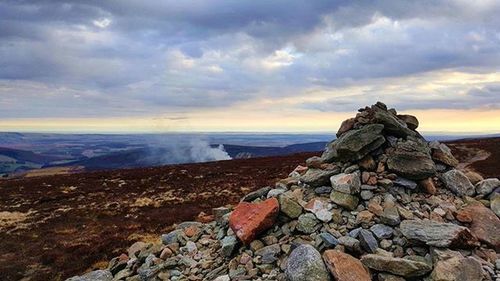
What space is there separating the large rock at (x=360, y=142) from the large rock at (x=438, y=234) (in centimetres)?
326

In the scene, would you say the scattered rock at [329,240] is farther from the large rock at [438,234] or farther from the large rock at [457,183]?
the large rock at [457,183]

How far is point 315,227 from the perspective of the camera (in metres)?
12.7

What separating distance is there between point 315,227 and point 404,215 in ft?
9.66

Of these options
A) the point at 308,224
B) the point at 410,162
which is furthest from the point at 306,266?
the point at 410,162

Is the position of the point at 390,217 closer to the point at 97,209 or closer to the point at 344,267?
the point at 344,267

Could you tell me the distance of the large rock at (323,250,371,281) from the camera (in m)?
10.4

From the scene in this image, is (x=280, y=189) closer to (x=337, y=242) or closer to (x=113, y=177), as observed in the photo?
(x=337, y=242)

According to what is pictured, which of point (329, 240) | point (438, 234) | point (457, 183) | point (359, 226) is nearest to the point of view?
point (438, 234)

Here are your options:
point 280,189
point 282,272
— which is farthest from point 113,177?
point 282,272

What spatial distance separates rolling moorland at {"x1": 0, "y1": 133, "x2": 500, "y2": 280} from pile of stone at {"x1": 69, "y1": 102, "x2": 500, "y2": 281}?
8.43 m

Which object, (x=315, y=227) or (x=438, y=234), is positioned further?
(x=315, y=227)

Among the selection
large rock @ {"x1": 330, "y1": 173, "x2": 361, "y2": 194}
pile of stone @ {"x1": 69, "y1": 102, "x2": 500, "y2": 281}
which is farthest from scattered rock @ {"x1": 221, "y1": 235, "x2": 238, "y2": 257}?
large rock @ {"x1": 330, "y1": 173, "x2": 361, "y2": 194}

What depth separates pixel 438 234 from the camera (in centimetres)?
1112

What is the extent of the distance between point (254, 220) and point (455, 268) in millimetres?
6312
